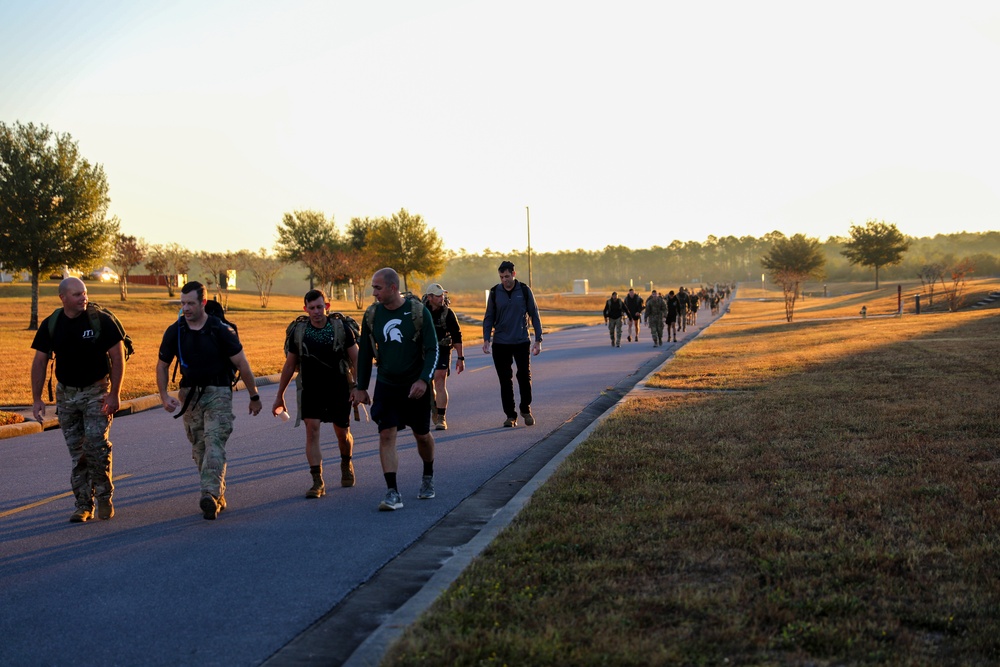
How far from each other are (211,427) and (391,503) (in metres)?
1.52

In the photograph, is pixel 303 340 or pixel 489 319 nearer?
pixel 303 340

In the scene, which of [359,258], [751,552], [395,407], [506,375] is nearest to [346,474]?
[395,407]

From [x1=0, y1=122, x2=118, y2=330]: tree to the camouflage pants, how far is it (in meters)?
38.7

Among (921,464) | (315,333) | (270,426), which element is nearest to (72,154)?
(270,426)

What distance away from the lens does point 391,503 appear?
744cm

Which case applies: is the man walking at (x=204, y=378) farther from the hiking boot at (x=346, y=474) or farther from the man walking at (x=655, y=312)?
the man walking at (x=655, y=312)

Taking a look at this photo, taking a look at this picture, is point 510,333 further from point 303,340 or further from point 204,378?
point 204,378

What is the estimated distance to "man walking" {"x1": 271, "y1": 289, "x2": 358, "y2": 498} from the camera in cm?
815

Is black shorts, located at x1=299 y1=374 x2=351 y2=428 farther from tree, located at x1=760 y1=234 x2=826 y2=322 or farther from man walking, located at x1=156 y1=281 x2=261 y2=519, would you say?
tree, located at x1=760 y1=234 x2=826 y2=322

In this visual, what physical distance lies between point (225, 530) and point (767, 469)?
14.0ft

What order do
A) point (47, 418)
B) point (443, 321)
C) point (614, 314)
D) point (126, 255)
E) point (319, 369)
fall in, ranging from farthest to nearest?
point (126, 255) < point (614, 314) < point (47, 418) < point (443, 321) < point (319, 369)

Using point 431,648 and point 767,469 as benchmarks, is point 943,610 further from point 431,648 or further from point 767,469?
point 767,469

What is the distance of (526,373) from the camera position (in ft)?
40.1

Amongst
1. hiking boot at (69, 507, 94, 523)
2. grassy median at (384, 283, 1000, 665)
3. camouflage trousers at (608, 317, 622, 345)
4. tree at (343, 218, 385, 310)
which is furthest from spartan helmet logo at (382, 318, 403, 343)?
tree at (343, 218, 385, 310)
